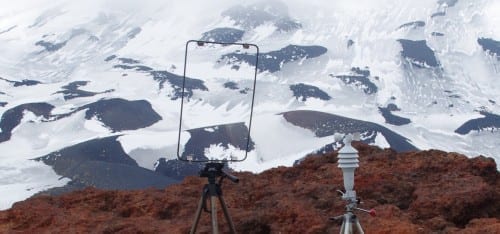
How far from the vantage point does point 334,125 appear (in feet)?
175

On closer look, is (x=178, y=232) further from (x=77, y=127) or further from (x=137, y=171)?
(x=77, y=127)

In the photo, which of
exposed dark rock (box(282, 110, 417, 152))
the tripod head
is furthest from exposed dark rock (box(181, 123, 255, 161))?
exposed dark rock (box(282, 110, 417, 152))

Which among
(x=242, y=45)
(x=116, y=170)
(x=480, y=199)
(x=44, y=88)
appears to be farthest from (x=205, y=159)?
(x=44, y=88)

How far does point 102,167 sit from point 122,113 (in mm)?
16560

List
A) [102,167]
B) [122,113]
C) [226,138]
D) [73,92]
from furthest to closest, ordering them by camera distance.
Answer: [73,92] → [122,113] → [102,167] → [226,138]

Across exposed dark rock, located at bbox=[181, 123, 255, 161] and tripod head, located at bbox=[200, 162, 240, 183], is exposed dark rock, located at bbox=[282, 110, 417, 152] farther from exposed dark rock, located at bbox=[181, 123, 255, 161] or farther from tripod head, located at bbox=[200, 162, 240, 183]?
tripod head, located at bbox=[200, 162, 240, 183]

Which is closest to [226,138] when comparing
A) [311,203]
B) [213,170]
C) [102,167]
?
[213,170]

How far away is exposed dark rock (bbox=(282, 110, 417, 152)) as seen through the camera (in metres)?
50.5

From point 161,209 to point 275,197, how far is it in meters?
0.97

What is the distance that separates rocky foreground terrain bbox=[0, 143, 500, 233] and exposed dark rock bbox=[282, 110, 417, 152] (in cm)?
4379

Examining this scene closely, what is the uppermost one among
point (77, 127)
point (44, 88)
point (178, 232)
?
point (44, 88)

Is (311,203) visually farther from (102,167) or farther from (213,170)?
(102,167)

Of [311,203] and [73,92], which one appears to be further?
[73,92]

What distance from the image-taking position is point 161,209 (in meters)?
5.16
